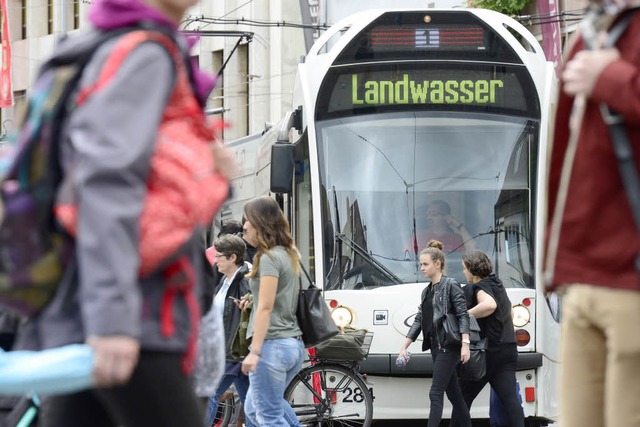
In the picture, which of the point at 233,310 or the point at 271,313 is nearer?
the point at 271,313

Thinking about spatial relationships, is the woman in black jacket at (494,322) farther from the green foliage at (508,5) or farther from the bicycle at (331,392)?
the green foliage at (508,5)

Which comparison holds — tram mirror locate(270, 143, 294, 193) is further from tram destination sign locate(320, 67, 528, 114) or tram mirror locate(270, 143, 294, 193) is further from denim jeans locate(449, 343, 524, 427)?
denim jeans locate(449, 343, 524, 427)

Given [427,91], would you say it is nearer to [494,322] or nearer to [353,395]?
[494,322]

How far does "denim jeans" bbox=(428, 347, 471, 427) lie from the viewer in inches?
472

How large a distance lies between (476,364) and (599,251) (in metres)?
8.33

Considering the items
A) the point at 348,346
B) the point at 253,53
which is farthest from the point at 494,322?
the point at 253,53

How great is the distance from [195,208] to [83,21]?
45.8m

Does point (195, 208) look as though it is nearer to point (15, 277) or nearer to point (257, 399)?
point (15, 277)

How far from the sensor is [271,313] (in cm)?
970

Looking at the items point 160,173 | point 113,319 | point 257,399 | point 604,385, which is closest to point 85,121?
point 160,173

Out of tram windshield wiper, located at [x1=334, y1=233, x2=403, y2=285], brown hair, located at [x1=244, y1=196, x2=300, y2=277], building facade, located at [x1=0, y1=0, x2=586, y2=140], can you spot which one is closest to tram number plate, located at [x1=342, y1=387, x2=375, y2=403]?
tram windshield wiper, located at [x1=334, y1=233, x2=403, y2=285]

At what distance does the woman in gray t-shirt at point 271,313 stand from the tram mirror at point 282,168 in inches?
109

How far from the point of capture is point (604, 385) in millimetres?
3949

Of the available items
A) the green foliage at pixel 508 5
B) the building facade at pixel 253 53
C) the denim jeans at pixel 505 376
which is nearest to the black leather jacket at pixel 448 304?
the denim jeans at pixel 505 376
